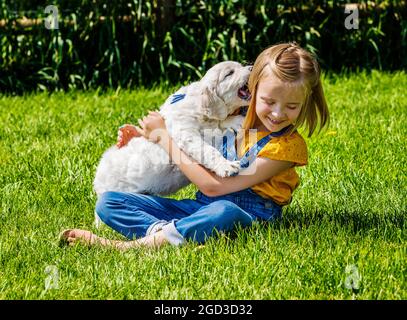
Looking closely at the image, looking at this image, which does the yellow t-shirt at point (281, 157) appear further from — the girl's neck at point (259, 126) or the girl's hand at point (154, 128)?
the girl's hand at point (154, 128)

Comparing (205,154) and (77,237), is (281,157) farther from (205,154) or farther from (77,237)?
(77,237)

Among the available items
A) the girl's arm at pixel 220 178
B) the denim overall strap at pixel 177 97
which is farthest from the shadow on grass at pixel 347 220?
the denim overall strap at pixel 177 97

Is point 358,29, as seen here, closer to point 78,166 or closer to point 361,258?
point 78,166

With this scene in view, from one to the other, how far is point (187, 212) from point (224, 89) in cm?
64

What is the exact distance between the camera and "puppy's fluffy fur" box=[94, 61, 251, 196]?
3.96m

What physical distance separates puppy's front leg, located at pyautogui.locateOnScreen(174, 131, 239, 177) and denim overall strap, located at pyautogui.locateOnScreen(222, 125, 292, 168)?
8cm

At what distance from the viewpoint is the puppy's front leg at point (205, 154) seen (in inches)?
154

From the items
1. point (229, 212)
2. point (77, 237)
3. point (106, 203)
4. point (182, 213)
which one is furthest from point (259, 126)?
point (77, 237)

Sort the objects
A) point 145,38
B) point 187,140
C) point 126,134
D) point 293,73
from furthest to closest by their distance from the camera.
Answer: point 145,38
point 126,134
point 187,140
point 293,73

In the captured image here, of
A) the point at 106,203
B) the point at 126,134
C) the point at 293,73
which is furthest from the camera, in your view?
the point at 126,134

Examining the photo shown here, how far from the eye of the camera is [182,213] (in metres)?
4.25

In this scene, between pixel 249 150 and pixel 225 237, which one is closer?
pixel 225 237

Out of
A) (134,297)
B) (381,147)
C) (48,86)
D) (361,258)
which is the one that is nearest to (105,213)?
(134,297)

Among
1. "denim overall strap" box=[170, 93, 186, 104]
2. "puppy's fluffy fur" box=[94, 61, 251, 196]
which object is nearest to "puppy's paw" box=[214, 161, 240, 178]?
"puppy's fluffy fur" box=[94, 61, 251, 196]
